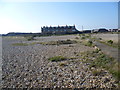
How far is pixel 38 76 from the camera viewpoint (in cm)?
746

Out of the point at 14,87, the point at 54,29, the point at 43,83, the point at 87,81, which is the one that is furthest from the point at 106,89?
the point at 54,29

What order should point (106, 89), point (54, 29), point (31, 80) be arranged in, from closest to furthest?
1. point (106, 89)
2. point (31, 80)
3. point (54, 29)

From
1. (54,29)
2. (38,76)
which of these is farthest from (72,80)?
(54,29)

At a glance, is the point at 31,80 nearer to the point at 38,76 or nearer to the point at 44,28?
the point at 38,76

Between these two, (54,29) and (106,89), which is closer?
(106,89)

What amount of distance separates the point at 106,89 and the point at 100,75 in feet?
5.47

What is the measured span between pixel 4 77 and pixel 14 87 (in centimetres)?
165

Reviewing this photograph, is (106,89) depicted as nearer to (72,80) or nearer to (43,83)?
(72,80)

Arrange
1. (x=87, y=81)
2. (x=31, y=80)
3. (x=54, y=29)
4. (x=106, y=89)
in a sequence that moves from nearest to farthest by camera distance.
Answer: (x=106, y=89), (x=87, y=81), (x=31, y=80), (x=54, y=29)

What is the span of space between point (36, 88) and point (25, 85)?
0.61 m

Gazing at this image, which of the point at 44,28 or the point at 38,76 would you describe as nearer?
the point at 38,76

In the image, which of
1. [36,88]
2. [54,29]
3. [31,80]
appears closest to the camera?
[36,88]

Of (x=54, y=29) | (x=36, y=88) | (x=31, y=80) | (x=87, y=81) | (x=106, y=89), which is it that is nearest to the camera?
(x=106, y=89)

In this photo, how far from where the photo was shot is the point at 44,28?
317 ft
